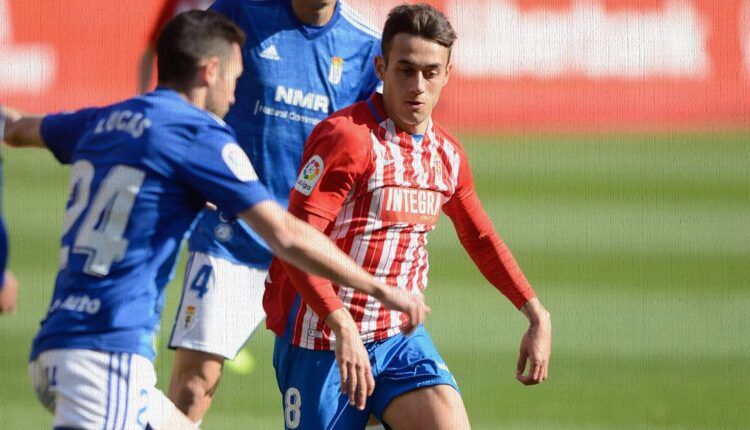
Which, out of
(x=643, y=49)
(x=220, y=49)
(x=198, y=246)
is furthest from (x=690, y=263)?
(x=220, y=49)

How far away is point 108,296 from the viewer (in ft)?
10.6

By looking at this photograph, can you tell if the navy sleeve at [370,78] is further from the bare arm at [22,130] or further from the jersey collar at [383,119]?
the bare arm at [22,130]

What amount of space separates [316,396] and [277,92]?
1458 millimetres

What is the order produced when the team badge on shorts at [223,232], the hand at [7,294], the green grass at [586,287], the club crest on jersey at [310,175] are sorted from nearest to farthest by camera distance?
the hand at [7,294], the club crest on jersey at [310,175], the team badge on shorts at [223,232], the green grass at [586,287]

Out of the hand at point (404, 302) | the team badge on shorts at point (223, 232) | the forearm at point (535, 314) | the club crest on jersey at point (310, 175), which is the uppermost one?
the club crest on jersey at point (310, 175)

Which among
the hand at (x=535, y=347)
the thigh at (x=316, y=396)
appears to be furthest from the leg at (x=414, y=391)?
the hand at (x=535, y=347)

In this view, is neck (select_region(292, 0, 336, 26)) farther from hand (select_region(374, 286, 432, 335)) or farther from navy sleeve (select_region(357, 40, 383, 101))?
hand (select_region(374, 286, 432, 335))

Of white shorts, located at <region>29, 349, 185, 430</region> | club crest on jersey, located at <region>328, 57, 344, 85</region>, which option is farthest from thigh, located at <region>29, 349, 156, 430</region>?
club crest on jersey, located at <region>328, 57, 344, 85</region>

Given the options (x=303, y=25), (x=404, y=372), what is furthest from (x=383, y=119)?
(x=303, y=25)

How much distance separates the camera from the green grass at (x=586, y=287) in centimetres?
598

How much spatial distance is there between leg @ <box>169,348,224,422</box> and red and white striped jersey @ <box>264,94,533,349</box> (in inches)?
31.2

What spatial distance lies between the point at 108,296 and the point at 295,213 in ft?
2.46

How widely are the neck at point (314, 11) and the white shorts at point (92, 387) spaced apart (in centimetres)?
201

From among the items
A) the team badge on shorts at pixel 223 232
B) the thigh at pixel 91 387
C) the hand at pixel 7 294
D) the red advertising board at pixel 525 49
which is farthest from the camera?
the red advertising board at pixel 525 49
